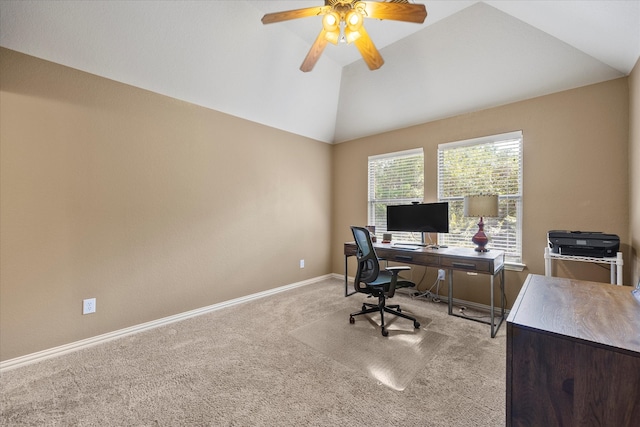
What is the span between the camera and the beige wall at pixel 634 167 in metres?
2.18

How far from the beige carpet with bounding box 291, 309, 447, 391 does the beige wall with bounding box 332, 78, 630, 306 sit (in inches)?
47.8

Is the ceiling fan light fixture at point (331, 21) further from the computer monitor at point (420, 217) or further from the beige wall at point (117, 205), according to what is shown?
the computer monitor at point (420, 217)

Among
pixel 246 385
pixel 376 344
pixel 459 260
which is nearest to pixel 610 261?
pixel 459 260

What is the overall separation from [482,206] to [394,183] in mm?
1416

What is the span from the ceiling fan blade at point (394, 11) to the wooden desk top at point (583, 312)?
5.83ft

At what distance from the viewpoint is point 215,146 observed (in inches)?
128

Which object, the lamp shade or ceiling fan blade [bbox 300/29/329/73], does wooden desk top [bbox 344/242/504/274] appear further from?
ceiling fan blade [bbox 300/29/329/73]

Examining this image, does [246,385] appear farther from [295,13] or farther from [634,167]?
[634,167]

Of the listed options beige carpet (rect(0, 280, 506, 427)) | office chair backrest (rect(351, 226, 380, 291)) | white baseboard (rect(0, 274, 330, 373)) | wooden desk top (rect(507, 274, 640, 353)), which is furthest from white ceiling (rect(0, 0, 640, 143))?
beige carpet (rect(0, 280, 506, 427))

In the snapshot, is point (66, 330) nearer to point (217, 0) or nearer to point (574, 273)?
point (217, 0)

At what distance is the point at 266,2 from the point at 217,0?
0.43m

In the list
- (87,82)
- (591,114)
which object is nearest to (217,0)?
(87,82)

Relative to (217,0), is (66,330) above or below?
below

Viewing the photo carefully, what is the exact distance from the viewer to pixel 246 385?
6.06 feet
